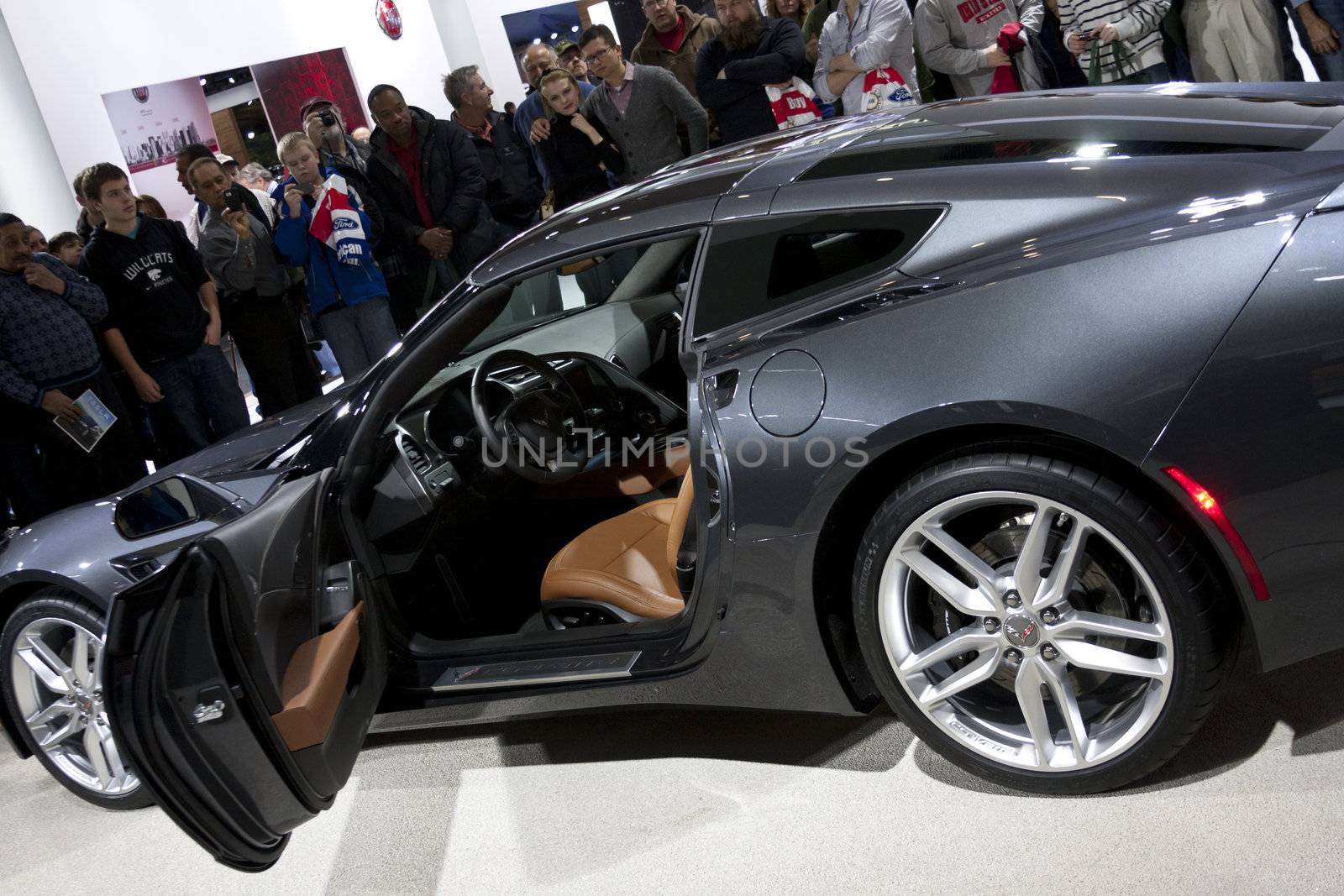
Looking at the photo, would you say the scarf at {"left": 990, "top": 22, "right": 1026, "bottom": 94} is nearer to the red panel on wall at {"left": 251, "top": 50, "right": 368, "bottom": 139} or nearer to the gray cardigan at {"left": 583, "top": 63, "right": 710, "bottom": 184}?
the gray cardigan at {"left": 583, "top": 63, "right": 710, "bottom": 184}

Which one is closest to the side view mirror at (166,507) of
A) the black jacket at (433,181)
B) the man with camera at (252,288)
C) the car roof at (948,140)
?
the car roof at (948,140)

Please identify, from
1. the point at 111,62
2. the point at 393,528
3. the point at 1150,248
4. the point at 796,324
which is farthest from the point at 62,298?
the point at 1150,248

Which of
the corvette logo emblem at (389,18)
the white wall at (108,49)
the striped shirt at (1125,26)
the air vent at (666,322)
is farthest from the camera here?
the corvette logo emblem at (389,18)

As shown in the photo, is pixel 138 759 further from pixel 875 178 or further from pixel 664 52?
pixel 664 52

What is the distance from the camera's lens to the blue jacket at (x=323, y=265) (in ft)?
19.7

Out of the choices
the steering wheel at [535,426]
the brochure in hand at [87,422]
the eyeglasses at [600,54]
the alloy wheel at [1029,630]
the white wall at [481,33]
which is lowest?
the alloy wheel at [1029,630]

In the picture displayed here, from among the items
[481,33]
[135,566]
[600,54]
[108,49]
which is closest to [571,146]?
[600,54]

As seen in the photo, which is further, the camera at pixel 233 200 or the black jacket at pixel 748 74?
the camera at pixel 233 200

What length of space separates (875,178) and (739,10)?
151 inches

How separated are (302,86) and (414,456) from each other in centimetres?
648

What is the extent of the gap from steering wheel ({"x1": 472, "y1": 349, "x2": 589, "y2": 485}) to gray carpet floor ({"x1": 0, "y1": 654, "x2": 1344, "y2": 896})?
28.9 inches

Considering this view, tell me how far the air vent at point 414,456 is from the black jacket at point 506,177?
375cm

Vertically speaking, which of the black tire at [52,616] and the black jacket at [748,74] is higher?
the black jacket at [748,74]

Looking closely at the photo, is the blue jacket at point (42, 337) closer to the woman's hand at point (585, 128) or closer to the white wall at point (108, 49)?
the white wall at point (108, 49)
